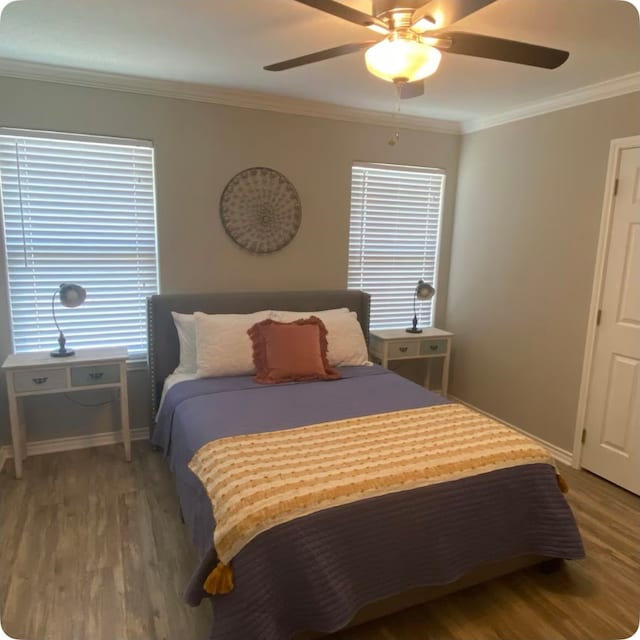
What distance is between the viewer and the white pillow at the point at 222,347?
9.95 ft

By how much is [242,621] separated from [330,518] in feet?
1.40

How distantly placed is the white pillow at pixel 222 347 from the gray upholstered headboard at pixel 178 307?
24cm

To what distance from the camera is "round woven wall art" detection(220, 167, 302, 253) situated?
3.51m

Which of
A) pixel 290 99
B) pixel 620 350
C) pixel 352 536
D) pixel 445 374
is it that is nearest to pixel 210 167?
pixel 290 99

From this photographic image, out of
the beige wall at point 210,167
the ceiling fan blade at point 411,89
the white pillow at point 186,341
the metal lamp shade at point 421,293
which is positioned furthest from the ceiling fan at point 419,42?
the metal lamp shade at point 421,293

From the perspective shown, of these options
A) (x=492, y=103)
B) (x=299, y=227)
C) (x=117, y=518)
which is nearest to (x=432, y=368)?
(x=299, y=227)

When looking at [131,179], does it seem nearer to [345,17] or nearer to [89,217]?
[89,217]

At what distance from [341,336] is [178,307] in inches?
45.4

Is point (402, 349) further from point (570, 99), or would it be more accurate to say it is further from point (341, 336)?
point (570, 99)

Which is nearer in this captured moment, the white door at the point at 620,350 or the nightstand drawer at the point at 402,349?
the white door at the point at 620,350

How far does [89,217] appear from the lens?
3.21 m

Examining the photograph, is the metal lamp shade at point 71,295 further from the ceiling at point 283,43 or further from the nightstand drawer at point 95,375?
the ceiling at point 283,43

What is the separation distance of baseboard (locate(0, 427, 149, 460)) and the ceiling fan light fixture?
9.60 ft

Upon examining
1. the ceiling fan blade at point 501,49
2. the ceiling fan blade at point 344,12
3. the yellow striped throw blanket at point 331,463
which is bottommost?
the yellow striped throw blanket at point 331,463
